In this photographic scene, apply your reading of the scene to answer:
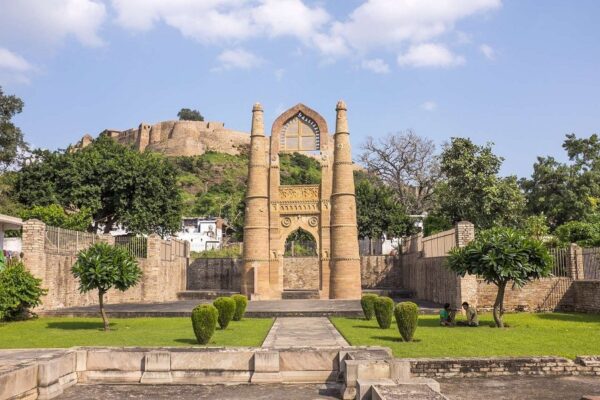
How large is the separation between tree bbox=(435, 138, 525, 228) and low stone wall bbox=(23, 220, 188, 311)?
1685 cm

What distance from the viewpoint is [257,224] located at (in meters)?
30.2

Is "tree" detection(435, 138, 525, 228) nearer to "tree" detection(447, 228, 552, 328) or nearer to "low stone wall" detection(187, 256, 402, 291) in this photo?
"low stone wall" detection(187, 256, 402, 291)

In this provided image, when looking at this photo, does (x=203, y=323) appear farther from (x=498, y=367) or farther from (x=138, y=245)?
(x=138, y=245)

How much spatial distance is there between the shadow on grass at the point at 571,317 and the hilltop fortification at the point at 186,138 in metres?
85.8

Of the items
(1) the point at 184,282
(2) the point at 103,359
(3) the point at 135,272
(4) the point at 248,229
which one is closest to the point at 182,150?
(1) the point at 184,282

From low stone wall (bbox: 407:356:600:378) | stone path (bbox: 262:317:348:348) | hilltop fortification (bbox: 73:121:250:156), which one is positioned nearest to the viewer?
low stone wall (bbox: 407:356:600:378)

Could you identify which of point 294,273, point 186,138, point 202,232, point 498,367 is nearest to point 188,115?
point 186,138

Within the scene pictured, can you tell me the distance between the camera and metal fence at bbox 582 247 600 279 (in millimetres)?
21047

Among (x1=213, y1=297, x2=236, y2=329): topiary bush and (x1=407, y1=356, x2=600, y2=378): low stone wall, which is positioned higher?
(x1=213, y1=297, x2=236, y2=329): topiary bush

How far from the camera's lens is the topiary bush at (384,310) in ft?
54.4

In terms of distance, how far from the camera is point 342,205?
29828mm

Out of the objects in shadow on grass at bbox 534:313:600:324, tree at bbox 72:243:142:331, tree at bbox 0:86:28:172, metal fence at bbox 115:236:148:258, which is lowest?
shadow on grass at bbox 534:313:600:324

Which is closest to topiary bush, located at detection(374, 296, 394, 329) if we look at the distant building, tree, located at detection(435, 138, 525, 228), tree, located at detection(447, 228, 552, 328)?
tree, located at detection(447, 228, 552, 328)

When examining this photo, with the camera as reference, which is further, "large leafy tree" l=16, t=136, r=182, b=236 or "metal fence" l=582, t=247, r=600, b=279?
"large leafy tree" l=16, t=136, r=182, b=236
